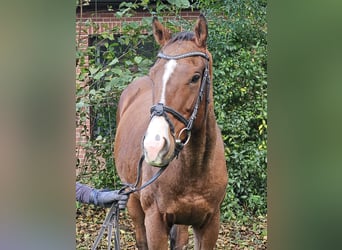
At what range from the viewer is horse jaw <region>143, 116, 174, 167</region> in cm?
161

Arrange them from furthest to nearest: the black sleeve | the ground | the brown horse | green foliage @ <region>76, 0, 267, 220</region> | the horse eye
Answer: green foliage @ <region>76, 0, 267, 220</region> < the ground < the black sleeve < the horse eye < the brown horse

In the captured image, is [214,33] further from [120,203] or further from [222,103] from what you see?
[120,203]

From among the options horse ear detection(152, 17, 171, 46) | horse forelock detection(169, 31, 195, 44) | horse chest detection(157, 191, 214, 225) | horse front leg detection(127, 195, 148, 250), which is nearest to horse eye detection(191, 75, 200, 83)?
horse forelock detection(169, 31, 195, 44)

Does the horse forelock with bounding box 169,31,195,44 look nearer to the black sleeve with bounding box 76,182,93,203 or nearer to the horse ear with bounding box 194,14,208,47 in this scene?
the horse ear with bounding box 194,14,208,47

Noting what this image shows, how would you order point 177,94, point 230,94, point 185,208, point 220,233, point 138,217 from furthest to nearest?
point 230,94 < point 220,233 < point 138,217 < point 185,208 < point 177,94

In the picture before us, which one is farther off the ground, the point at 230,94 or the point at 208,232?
the point at 230,94

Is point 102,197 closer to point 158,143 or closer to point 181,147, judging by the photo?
point 181,147

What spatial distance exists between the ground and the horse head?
2820 millimetres

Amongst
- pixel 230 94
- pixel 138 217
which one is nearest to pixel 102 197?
pixel 138 217

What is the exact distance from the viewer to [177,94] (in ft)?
5.79

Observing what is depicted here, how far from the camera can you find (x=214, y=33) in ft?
16.1

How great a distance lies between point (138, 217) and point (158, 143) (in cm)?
181
